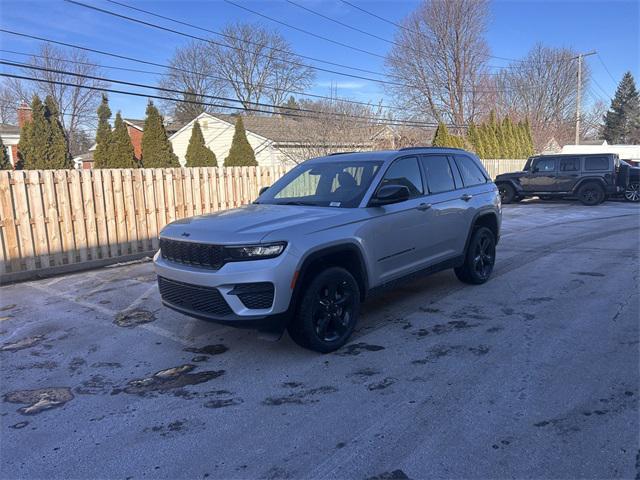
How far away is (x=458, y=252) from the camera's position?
6180mm

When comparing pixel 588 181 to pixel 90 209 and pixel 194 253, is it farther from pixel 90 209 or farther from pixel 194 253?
pixel 194 253

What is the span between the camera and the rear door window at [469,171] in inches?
254

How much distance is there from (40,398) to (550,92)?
59.5 m

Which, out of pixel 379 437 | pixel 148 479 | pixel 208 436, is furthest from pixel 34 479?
pixel 379 437

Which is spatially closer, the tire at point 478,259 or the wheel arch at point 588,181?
the tire at point 478,259

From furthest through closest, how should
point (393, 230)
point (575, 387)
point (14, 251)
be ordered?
point (14, 251)
point (393, 230)
point (575, 387)

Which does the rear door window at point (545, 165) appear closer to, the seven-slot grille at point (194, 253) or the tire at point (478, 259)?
the tire at point (478, 259)

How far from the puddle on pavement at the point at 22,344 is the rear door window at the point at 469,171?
5.37 m

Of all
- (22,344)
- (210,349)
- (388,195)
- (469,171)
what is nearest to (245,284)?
(210,349)

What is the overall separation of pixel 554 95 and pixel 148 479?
60261 mm

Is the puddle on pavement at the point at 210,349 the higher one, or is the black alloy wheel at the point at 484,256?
the black alloy wheel at the point at 484,256

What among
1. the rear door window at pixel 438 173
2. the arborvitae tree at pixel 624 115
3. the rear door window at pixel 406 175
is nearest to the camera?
the rear door window at pixel 406 175

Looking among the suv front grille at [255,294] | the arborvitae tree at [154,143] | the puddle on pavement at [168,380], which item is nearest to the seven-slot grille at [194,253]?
the suv front grille at [255,294]

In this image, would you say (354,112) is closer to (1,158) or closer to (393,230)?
(1,158)
